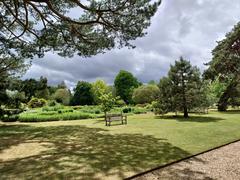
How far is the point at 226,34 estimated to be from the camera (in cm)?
1418

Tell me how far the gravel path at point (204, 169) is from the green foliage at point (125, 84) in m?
53.9

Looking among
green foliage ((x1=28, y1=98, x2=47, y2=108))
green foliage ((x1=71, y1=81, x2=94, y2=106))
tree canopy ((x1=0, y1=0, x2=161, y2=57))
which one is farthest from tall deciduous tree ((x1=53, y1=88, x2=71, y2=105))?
tree canopy ((x1=0, y1=0, x2=161, y2=57))

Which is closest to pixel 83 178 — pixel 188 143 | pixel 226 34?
pixel 188 143

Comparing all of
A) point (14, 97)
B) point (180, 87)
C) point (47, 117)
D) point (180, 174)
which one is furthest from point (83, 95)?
point (180, 174)

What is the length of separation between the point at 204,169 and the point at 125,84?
190 feet

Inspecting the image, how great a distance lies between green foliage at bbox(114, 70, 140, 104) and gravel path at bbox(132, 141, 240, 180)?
177 feet

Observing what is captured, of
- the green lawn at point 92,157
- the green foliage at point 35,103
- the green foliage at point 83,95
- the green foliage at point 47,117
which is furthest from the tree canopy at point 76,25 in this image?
the green foliage at point 83,95

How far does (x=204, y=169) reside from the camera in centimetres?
555

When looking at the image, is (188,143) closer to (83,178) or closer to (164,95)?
(83,178)

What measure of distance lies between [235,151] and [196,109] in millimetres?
13744

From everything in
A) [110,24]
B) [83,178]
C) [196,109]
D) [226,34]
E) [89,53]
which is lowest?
[83,178]

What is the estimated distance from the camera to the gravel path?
5.02 metres

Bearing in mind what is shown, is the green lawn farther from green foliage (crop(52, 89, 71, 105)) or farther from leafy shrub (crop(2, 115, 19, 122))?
green foliage (crop(52, 89, 71, 105))

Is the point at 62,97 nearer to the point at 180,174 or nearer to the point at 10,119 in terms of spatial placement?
the point at 10,119
